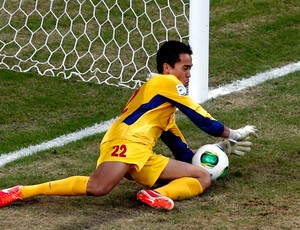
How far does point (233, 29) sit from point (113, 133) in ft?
11.8

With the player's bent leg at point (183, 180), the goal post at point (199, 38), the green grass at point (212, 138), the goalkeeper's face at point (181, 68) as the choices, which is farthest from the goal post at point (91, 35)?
the player's bent leg at point (183, 180)

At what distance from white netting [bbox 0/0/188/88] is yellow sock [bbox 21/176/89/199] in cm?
251

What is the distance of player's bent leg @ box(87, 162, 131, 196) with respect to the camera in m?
5.38

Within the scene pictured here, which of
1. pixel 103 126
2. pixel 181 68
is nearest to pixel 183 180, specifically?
pixel 181 68

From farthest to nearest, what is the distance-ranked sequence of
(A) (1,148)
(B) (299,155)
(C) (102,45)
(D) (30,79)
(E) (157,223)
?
(C) (102,45)
(D) (30,79)
(A) (1,148)
(B) (299,155)
(E) (157,223)

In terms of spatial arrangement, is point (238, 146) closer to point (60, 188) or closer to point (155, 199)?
point (155, 199)

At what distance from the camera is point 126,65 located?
27.1ft

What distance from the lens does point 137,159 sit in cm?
543

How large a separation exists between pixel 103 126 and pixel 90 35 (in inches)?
74.7

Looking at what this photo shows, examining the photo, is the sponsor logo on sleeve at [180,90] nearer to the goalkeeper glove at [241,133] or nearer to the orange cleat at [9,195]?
the goalkeeper glove at [241,133]

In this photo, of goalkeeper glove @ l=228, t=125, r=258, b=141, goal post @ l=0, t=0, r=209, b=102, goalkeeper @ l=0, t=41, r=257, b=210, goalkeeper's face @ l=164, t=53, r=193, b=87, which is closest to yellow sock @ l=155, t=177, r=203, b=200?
goalkeeper @ l=0, t=41, r=257, b=210

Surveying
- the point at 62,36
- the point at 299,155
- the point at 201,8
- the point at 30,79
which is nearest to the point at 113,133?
the point at 299,155

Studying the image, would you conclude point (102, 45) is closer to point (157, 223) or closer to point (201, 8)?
point (201, 8)

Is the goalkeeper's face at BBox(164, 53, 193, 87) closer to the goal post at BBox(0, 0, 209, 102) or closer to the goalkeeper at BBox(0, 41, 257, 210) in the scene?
the goalkeeper at BBox(0, 41, 257, 210)
